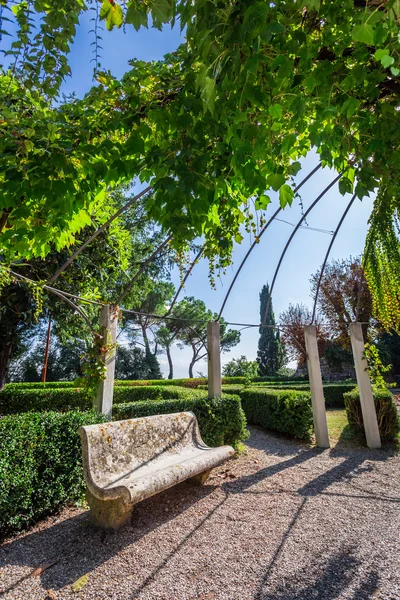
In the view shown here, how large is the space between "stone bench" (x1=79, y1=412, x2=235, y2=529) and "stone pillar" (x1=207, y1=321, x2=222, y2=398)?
166cm

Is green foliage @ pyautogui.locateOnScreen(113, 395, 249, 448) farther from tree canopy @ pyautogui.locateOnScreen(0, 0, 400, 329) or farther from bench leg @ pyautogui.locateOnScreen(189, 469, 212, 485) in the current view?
tree canopy @ pyautogui.locateOnScreen(0, 0, 400, 329)

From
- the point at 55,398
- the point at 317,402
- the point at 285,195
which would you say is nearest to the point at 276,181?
the point at 285,195

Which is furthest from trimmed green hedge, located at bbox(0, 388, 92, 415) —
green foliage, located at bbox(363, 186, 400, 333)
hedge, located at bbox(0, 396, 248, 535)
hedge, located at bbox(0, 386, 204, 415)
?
green foliage, located at bbox(363, 186, 400, 333)

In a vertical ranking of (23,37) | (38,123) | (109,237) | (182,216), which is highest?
(109,237)

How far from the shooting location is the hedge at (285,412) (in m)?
6.82

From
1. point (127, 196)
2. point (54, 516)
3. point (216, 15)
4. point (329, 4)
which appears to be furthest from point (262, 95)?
point (127, 196)

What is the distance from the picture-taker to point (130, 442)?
3.48 meters

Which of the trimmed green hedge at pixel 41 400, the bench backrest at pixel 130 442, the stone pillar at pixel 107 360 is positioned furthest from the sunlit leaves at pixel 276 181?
the trimmed green hedge at pixel 41 400

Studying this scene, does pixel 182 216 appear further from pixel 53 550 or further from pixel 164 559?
pixel 53 550

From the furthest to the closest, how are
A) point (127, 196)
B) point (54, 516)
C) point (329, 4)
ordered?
point (127, 196), point (54, 516), point (329, 4)

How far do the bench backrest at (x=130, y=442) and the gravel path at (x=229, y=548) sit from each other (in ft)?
1.72

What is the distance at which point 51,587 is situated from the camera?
7.25 feet

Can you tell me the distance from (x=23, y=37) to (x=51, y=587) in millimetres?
3529

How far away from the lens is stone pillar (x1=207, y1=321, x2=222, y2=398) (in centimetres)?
586
